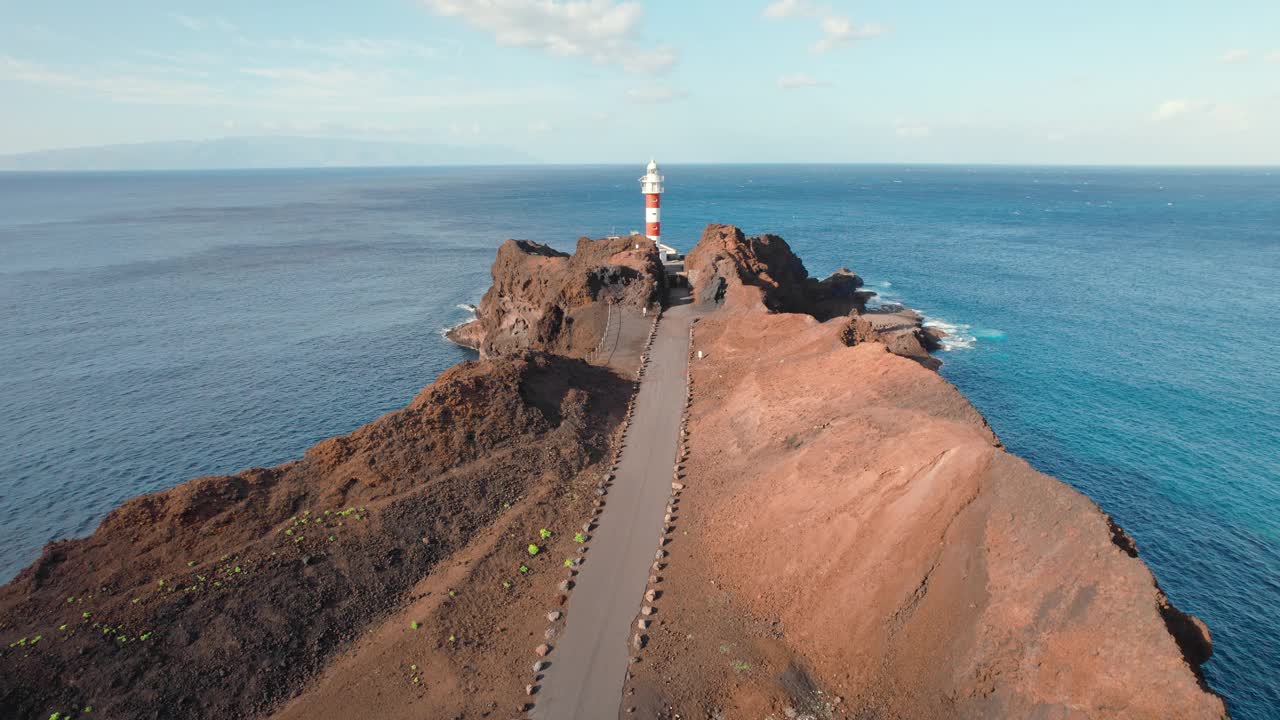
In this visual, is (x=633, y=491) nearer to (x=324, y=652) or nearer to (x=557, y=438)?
(x=557, y=438)

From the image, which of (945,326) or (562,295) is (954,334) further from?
(562,295)

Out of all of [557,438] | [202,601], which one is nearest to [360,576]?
[202,601]

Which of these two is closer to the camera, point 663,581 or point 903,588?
point 903,588

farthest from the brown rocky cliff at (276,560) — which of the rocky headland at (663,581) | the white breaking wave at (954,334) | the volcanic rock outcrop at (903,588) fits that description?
the white breaking wave at (954,334)

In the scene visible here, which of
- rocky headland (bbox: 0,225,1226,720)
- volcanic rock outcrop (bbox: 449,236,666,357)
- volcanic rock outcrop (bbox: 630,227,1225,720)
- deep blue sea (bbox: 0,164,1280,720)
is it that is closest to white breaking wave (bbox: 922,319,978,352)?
deep blue sea (bbox: 0,164,1280,720)

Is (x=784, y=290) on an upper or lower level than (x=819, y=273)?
upper

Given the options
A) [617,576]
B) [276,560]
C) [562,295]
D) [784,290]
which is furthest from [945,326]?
[276,560]

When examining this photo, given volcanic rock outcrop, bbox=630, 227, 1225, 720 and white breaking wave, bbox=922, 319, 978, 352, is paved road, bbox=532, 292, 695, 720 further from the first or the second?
white breaking wave, bbox=922, 319, 978, 352
